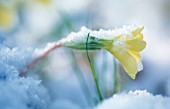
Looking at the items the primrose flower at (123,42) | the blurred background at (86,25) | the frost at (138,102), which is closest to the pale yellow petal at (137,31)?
the primrose flower at (123,42)

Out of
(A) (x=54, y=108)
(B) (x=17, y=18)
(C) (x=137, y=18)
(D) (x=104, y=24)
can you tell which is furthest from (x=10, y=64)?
(C) (x=137, y=18)

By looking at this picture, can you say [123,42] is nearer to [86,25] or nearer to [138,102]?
[138,102]

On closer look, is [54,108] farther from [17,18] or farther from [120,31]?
[17,18]

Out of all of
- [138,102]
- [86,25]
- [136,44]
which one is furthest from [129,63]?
[86,25]

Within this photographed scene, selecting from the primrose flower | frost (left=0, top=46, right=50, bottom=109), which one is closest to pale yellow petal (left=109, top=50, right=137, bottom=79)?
the primrose flower

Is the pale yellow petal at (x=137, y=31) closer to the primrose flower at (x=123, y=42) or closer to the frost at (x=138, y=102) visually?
the primrose flower at (x=123, y=42)

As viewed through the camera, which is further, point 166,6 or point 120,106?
point 166,6
